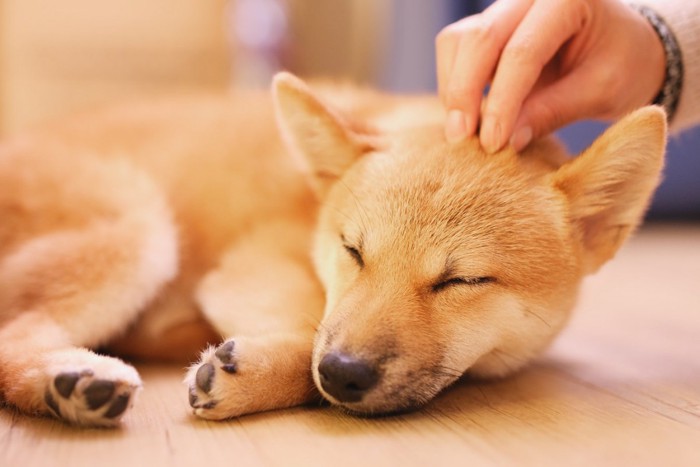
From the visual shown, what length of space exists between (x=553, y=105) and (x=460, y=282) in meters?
0.54

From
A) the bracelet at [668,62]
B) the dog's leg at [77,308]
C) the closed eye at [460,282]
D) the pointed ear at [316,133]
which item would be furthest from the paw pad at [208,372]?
the bracelet at [668,62]

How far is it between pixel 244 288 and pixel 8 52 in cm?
376

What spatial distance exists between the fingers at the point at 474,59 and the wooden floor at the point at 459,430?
2.21ft

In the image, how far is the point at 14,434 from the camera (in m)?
1.36

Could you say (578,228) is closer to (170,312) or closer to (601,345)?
(601,345)

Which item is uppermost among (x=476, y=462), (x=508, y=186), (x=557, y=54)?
(x=557, y=54)

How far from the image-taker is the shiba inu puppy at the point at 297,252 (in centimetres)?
146

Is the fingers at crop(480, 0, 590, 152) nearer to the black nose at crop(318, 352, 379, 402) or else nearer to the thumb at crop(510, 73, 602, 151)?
the thumb at crop(510, 73, 602, 151)

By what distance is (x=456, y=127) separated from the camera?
1748 mm

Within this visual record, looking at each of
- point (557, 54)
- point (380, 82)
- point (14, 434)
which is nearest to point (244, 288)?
point (14, 434)

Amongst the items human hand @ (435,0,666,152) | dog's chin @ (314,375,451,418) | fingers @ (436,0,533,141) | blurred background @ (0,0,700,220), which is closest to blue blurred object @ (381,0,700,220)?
blurred background @ (0,0,700,220)

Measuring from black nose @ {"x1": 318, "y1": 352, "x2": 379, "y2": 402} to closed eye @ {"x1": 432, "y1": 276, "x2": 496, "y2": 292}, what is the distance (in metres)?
0.27

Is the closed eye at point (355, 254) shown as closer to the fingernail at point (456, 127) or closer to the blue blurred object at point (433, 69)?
the fingernail at point (456, 127)

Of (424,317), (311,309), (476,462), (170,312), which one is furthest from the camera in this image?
(170,312)
